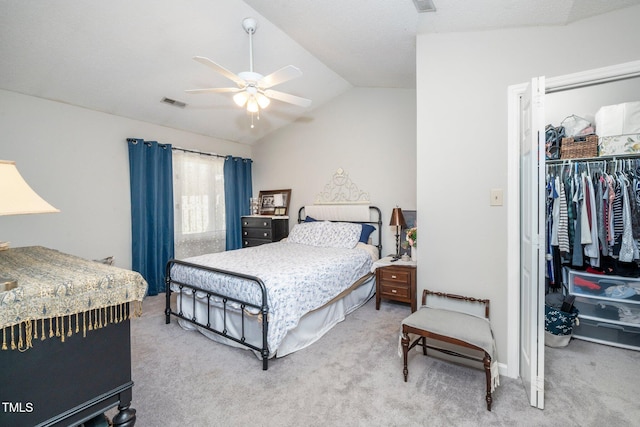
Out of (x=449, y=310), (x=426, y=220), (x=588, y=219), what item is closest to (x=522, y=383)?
(x=449, y=310)

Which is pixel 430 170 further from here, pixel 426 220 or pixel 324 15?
pixel 324 15

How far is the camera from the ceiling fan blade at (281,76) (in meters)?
2.28

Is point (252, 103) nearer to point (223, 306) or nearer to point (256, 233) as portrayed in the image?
point (223, 306)

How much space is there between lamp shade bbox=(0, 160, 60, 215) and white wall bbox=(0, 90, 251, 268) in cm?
280

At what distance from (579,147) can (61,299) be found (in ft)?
12.5

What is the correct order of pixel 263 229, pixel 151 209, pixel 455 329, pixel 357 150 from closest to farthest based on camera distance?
pixel 455 329 < pixel 151 209 < pixel 357 150 < pixel 263 229

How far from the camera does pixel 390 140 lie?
4.25 meters

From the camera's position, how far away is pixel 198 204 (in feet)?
16.0

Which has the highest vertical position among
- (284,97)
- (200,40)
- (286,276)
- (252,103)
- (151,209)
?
(200,40)

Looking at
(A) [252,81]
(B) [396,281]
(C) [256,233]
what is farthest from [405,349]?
(C) [256,233]

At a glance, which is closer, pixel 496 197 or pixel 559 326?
pixel 496 197

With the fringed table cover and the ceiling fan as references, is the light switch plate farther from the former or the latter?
the fringed table cover

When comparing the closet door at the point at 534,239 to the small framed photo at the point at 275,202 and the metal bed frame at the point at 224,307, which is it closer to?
the metal bed frame at the point at 224,307

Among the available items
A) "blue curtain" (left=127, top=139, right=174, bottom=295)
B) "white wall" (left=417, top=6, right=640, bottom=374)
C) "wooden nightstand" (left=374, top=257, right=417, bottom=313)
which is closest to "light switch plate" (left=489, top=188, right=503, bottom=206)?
"white wall" (left=417, top=6, right=640, bottom=374)
